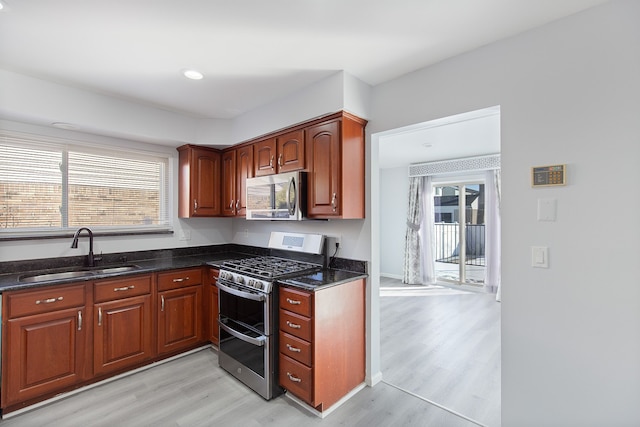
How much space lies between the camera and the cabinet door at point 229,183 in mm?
3516

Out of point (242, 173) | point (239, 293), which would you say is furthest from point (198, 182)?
point (239, 293)

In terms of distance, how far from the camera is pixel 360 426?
6.70 feet

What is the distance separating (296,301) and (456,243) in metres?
4.81

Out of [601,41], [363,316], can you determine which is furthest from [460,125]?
[363,316]

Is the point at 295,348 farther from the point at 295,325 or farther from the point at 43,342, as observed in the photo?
the point at 43,342

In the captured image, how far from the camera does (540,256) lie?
5.76ft

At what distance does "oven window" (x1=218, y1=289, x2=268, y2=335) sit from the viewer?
2359 millimetres

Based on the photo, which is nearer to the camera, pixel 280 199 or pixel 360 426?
pixel 360 426

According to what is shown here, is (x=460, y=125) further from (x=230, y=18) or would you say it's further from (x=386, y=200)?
(x=386, y=200)

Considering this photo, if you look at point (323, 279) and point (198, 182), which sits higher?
point (198, 182)

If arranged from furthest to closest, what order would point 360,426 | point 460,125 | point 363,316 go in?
point 460,125 → point 363,316 → point 360,426

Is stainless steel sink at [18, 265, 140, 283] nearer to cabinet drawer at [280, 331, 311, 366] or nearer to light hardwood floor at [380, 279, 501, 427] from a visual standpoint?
cabinet drawer at [280, 331, 311, 366]

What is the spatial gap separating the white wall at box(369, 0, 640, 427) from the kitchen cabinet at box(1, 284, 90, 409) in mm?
3140

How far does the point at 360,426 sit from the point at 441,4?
263cm
